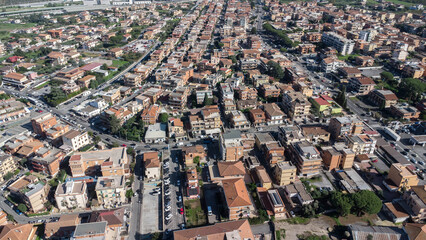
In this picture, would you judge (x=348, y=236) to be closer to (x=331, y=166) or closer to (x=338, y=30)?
(x=331, y=166)

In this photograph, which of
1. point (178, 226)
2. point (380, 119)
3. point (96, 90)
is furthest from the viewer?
point (96, 90)

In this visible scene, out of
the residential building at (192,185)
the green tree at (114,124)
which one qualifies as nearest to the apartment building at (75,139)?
the green tree at (114,124)

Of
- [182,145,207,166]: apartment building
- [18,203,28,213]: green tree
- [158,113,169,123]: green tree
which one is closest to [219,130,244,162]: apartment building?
[182,145,207,166]: apartment building

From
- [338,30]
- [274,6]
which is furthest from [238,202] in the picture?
[274,6]

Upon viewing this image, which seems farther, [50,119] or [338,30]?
[338,30]

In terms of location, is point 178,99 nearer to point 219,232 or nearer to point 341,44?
point 219,232

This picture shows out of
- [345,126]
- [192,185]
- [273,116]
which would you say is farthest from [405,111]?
[192,185]
